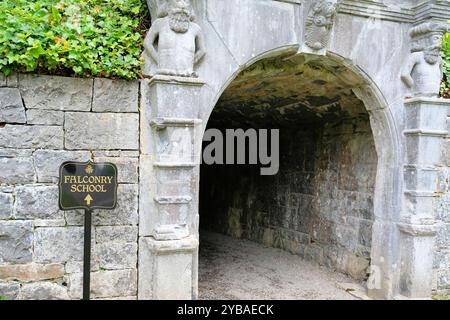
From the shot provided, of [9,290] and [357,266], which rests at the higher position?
[9,290]

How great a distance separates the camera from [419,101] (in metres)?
4.01

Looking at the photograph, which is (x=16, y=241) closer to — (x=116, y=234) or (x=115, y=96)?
(x=116, y=234)

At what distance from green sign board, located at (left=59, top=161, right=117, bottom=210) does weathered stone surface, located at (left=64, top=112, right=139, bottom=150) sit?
1.02 feet

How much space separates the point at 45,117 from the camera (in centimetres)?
309

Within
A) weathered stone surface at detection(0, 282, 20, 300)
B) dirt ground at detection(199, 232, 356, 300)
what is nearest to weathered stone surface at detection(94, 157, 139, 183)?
weathered stone surface at detection(0, 282, 20, 300)

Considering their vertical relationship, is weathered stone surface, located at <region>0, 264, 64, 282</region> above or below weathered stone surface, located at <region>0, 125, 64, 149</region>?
below

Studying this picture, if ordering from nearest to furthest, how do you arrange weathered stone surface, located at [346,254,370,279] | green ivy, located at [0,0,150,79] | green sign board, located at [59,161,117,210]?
1. green sign board, located at [59,161,117,210]
2. green ivy, located at [0,0,150,79]
3. weathered stone surface, located at [346,254,370,279]

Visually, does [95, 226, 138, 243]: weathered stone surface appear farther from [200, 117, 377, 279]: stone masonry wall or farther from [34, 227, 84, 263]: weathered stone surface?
[200, 117, 377, 279]: stone masonry wall

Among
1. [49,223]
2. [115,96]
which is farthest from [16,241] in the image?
[115,96]

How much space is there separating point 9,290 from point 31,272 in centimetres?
20

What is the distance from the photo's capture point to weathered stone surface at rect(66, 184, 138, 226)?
10.6 ft

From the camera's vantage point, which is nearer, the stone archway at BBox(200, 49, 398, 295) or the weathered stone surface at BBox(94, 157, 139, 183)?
the weathered stone surface at BBox(94, 157, 139, 183)

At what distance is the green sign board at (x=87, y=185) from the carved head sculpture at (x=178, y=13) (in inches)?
47.3

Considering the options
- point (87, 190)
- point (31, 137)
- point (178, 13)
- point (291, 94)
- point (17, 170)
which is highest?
point (178, 13)
